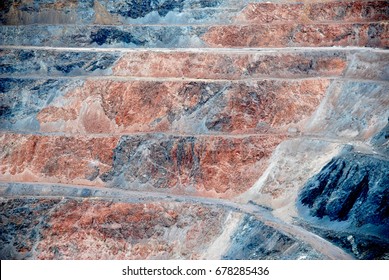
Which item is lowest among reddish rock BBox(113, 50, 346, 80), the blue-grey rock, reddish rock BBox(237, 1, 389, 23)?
the blue-grey rock

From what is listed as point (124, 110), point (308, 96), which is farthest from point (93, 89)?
point (308, 96)

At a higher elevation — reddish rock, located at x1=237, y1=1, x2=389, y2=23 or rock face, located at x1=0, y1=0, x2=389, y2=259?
reddish rock, located at x1=237, y1=1, x2=389, y2=23

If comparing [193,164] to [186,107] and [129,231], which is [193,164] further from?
[129,231]

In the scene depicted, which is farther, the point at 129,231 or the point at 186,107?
the point at 186,107

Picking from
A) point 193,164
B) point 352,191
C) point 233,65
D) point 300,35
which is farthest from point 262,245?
point 300,35

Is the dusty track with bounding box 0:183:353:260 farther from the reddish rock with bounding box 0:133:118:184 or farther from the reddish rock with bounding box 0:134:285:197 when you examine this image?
the reddish rock with bounding box 0:133:118:184

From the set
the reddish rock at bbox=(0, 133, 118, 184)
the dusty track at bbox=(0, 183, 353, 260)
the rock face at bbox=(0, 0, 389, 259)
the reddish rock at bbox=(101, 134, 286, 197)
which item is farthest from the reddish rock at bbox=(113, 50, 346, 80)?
the dusty track at bbox=(0, 183, 353, 260)
